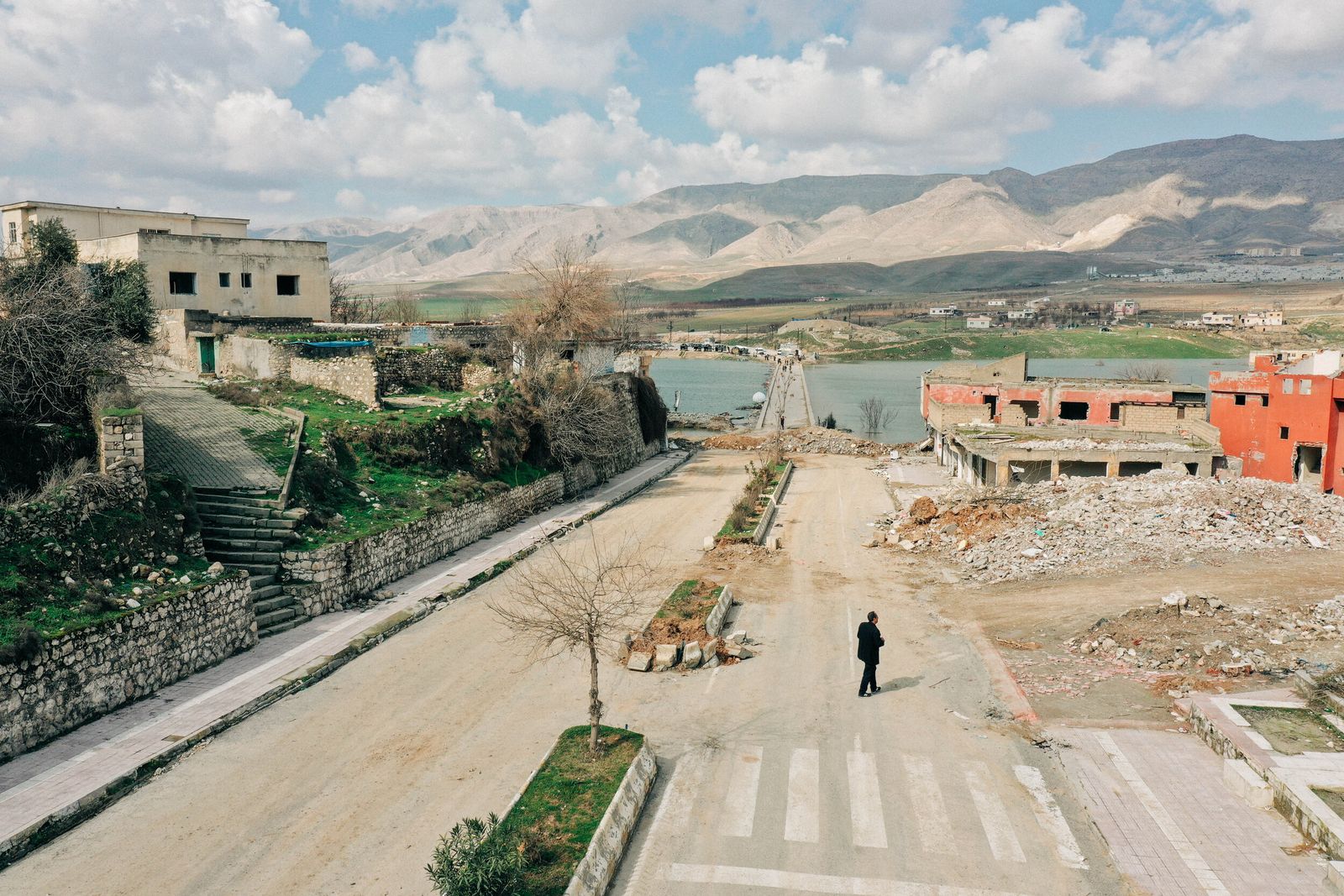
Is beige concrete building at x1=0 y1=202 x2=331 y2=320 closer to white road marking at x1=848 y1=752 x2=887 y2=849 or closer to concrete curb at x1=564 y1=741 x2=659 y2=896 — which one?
concrete curb at x1=564 y1=741 x2=659 y2=896

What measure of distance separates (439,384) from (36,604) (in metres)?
22.7

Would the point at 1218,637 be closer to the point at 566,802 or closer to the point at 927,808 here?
the point at 927,808

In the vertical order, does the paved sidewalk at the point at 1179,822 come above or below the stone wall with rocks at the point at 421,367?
A: below

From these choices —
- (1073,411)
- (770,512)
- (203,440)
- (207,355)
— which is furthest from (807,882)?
(1073,411)

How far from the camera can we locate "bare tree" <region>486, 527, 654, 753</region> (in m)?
12.4

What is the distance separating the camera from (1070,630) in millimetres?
17938

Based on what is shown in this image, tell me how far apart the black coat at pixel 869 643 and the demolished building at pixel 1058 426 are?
67.0 ft

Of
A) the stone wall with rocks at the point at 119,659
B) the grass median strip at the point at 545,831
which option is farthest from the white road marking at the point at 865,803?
the stone wall with rocks at the point at 119,659

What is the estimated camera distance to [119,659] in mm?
13266

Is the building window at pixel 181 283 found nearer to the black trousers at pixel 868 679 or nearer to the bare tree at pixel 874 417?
the black trousers at pixel 868 679

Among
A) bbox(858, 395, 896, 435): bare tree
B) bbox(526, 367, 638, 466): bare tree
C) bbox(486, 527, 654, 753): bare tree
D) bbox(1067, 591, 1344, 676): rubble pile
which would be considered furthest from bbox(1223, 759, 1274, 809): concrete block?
bbox(858, 395, 896, 435): bare tree

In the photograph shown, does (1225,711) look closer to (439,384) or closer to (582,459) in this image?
(582,459)

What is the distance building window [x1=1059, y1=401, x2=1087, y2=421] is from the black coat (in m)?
32.3

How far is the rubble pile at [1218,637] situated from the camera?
1578 centimetres
